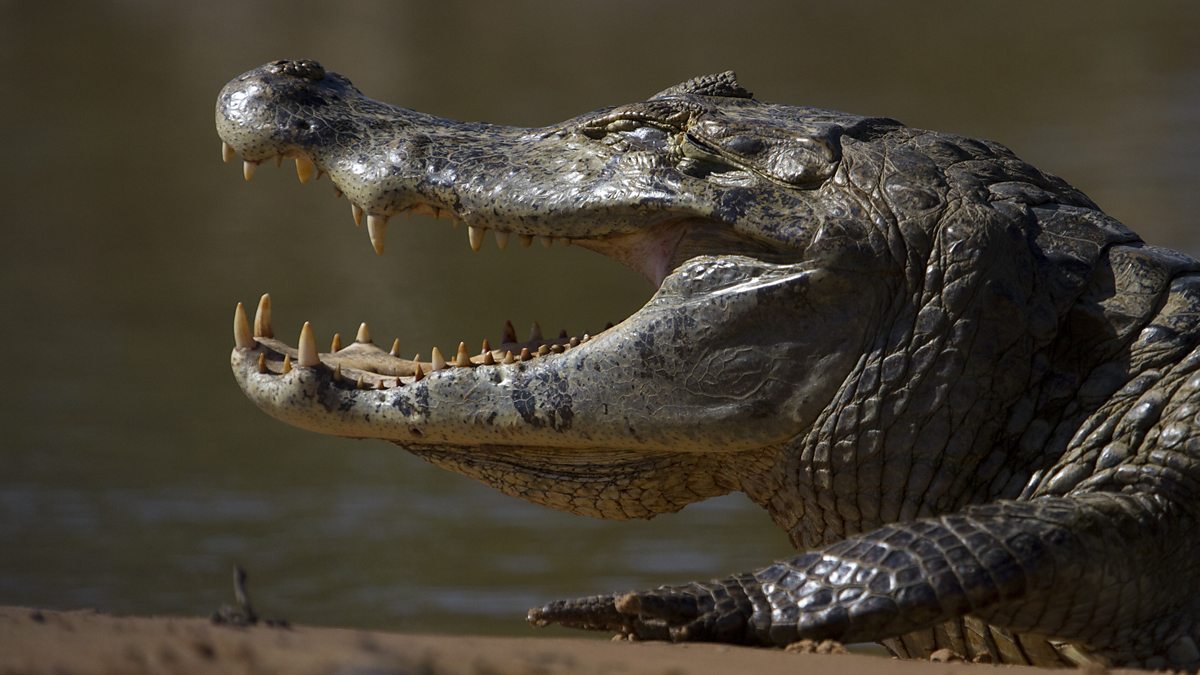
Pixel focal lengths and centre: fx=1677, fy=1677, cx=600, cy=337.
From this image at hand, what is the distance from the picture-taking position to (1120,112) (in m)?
14.7

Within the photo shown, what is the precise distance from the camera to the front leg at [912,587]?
2.99m

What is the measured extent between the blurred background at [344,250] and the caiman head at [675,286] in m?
2.54

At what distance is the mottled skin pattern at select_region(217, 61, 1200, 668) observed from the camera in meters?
3.10

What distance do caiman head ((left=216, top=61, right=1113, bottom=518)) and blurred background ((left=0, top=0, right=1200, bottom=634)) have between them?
8.32ft

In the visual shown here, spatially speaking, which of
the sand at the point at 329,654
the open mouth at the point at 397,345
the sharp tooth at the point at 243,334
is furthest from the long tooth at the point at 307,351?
the sand at the point at 329,654

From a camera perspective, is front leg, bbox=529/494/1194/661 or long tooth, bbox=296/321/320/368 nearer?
front leg, bbox=529/494/1194/661

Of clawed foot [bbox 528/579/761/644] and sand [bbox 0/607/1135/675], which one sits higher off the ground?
clawed foot [bbox 528/579/761/644]

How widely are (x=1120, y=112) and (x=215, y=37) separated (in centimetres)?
1090

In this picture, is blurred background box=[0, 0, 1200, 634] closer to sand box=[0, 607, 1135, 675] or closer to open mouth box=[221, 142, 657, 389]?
open mouth box=[221, 142, 657, 389]

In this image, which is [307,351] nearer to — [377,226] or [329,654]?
[377,226]

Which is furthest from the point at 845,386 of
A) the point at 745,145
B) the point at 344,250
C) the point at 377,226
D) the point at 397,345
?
the point at 344,250

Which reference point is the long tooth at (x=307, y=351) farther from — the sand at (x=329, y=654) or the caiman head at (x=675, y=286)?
the sand at (x=329, y=654)

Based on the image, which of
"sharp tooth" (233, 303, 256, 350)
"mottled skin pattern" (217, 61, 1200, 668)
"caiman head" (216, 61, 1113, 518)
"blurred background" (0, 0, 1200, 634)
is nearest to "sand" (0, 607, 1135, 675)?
"mottled skin pattern" (217, 61, 1200, 668)

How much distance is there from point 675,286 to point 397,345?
766 mm
